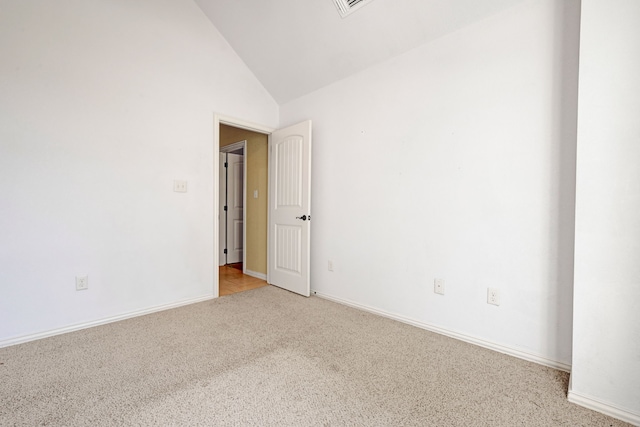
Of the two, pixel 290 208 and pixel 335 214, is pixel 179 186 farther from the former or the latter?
pixel 335 214

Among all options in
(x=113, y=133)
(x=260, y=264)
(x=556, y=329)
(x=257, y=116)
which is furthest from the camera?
(x=260, y=264)

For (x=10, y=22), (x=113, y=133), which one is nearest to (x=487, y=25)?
(x=113, y=133)

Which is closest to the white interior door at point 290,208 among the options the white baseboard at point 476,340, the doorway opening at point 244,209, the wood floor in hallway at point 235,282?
the wood floor in hallway at point 235,282

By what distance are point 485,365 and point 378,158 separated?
181 centimetres

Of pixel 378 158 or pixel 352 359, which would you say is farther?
pixel 378 158

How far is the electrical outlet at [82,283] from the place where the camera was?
2.28 metres

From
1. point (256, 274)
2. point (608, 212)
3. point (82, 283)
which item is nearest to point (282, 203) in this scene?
point (256, 274)

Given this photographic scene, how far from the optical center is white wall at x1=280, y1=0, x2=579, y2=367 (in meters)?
1.77

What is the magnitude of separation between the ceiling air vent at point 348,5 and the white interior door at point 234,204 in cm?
321

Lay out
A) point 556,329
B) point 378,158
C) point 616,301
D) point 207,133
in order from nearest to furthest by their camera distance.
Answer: point 616,301 → point 556,329 → point 378,158 → point 207,133

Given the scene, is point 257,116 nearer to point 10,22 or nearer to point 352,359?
point 10,22

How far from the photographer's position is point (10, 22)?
2.00 metres

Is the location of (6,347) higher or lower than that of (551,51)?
lower

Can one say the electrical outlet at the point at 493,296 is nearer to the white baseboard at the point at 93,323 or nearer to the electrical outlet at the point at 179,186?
the white baseboard at the point at 93,323
